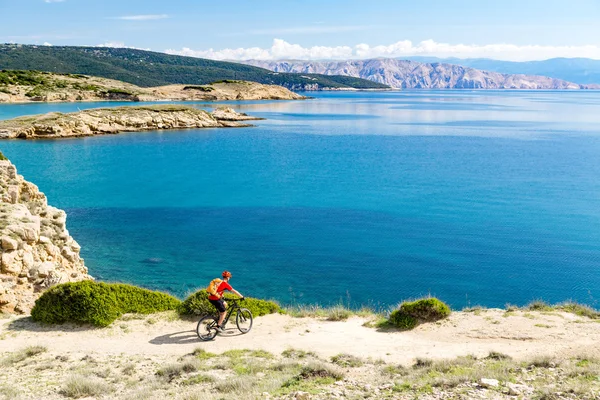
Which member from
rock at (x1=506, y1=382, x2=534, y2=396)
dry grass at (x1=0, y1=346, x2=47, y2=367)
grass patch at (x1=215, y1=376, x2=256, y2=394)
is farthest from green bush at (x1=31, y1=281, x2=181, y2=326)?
rock at (x1=506, y1=382, x2=534, y2=396)

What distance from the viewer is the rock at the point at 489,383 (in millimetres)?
9570

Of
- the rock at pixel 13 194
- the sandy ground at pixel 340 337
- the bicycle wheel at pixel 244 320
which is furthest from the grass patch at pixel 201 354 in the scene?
the rock at pixel 13 194

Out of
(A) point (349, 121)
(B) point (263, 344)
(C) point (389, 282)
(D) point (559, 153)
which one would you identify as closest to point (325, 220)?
(C) point (389, 282)

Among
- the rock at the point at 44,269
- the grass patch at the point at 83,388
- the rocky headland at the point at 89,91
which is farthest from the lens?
the rocky headland at the point at 89,91

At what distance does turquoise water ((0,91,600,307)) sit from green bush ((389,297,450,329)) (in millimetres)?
4224

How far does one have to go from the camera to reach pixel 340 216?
31.2 m

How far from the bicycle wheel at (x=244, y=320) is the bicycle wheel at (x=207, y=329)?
2.21 ft

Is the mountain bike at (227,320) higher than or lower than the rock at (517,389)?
lower

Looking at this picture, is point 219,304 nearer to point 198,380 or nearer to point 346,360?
point 198,380

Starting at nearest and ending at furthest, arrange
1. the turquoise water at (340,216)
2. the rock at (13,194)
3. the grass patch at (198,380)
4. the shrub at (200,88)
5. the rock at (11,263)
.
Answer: the grass patch at (198,380)
the rock at (11,263)
the rock at (13,194)
the turquoise water at (340,216)
the shrub at (200,88)

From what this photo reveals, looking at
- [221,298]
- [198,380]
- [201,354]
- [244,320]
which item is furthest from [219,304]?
[198,380]

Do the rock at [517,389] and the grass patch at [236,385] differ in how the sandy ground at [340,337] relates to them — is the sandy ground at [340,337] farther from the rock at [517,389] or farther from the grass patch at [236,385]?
the grass patch at [236,385]

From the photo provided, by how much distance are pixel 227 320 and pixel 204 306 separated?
49.9 inches

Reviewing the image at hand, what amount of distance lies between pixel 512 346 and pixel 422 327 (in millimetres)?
2509
